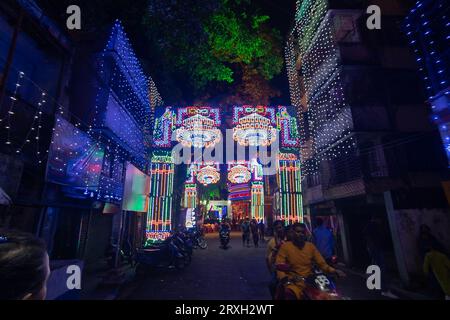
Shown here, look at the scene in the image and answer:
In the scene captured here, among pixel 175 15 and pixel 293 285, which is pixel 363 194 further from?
pixel 175 15

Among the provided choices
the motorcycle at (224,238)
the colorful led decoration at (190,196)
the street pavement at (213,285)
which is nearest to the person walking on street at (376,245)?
the street pavement at (213,285)

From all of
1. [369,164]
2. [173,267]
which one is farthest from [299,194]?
Result: [173,267]

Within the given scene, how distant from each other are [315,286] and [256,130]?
32.7 feet

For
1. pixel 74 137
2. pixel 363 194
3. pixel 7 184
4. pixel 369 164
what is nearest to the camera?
pixel 7 184

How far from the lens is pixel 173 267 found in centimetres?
998

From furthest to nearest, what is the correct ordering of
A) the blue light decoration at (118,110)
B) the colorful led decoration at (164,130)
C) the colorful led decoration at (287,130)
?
the colorful led decoration at (164,130), the colorful led decoration at (287,130), the blue light decoration at (118,110)

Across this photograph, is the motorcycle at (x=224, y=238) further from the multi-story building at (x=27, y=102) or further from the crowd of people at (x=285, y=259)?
the multi-story building at (x=27, y=102)

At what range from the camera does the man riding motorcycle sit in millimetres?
3888

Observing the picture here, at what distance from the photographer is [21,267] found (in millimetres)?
1545

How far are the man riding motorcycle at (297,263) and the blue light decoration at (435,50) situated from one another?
6482mm

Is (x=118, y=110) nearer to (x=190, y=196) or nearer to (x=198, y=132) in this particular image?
(x=198, y=132)

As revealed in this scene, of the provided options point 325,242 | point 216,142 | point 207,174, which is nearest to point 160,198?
point 207,174

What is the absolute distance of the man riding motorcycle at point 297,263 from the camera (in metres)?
3.89

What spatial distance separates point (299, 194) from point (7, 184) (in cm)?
1579
